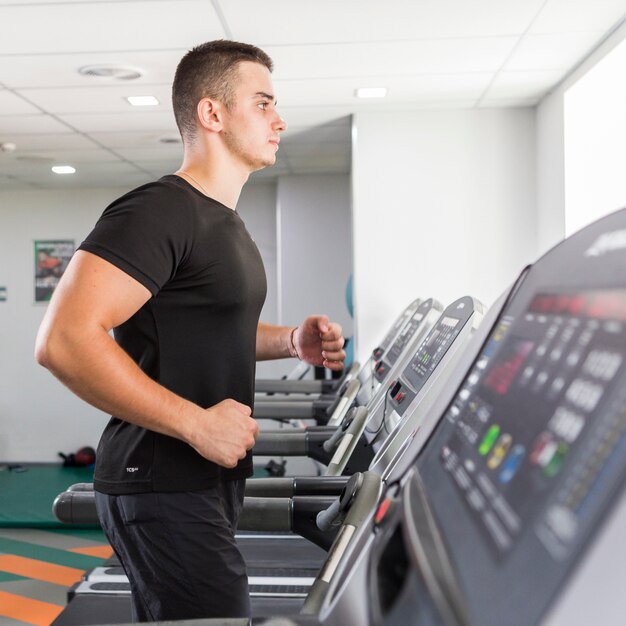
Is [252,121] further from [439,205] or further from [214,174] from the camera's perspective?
[439,205]

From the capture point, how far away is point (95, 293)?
1146 millimetres

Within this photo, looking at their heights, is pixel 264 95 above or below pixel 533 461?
above

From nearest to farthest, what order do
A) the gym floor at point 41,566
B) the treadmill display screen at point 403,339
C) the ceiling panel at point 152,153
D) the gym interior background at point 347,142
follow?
the treadmill display screen at point 403,339
the gym interior background at point 347,142
the gym floor at point 41,566
the ceiling panel at point 152,153

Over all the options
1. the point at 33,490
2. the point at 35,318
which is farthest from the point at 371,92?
the point at 35,318

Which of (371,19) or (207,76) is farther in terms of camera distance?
(371,19)

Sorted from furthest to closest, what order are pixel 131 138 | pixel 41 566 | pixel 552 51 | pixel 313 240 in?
pixel 313 240, pixel 131 138, pixel 41 566, pixel 552 51

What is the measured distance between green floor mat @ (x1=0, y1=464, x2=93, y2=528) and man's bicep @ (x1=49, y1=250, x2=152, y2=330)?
14.3 feet

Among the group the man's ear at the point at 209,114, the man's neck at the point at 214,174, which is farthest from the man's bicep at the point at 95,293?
the man's ear at the point at 209,114

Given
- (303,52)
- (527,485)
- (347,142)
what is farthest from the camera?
(347,142)

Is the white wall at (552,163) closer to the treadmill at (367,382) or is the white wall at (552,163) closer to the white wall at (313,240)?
the treadmill at (367,382)

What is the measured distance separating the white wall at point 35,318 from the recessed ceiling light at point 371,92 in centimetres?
326

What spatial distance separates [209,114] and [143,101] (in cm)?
290

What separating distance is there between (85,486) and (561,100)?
11.0 ft

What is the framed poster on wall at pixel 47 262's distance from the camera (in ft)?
24.5
